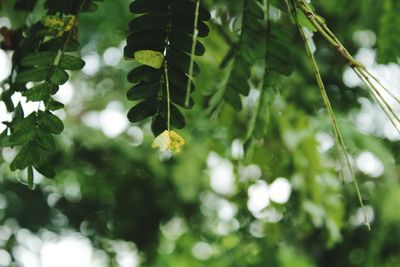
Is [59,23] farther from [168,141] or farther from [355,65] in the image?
[355,65]

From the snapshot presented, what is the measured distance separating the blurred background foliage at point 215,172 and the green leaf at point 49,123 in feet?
1.11

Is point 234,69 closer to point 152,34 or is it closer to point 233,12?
point 152,34

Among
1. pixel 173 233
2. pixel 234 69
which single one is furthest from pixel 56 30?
pixel 173 233

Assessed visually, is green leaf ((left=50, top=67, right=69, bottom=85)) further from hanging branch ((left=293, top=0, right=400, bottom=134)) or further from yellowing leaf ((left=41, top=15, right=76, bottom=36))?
hanging branch ((left=293, top=0, right=400, bottom=134))

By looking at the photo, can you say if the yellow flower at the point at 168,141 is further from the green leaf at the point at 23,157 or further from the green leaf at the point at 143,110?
the green leaf at the point at 23,157

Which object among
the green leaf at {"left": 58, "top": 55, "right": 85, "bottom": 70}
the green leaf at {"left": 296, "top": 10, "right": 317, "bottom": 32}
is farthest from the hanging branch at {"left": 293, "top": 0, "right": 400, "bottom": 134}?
the green leaf at {"left": 58, "top": 55, "right": 85, "bottom": 70}

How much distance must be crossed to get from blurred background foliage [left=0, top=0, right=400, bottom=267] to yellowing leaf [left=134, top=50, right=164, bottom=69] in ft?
0.90

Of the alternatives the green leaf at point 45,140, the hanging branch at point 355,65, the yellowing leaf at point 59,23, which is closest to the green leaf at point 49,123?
the green leaf at point 45,140

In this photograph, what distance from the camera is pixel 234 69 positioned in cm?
81

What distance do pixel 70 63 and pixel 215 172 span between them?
7.01 feet

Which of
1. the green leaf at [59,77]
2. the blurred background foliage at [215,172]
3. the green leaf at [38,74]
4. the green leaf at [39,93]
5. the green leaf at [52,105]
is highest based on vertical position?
the blurred background foliage at [215,172]

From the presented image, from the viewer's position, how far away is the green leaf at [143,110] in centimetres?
62

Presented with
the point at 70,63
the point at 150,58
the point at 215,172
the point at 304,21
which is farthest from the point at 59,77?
the point at 215,172

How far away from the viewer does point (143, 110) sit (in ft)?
2.06
